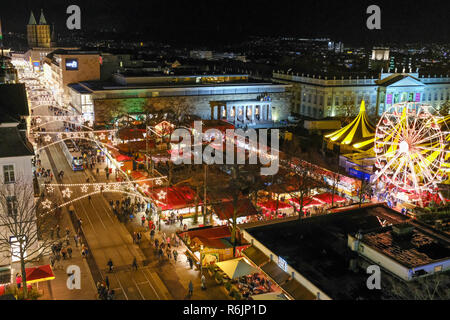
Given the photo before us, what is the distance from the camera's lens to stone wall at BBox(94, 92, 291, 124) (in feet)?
210

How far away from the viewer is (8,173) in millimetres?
23859

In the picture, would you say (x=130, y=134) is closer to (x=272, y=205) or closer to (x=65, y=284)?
(x=272, y=205)

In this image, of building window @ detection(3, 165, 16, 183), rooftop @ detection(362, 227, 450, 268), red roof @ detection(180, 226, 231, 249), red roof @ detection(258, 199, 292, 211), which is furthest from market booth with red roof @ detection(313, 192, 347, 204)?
building window @ detection(3, 165, 16, 183)

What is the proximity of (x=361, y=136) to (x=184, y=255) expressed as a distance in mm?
27401

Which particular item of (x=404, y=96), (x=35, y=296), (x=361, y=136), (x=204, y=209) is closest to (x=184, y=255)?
(x=204, y=209)

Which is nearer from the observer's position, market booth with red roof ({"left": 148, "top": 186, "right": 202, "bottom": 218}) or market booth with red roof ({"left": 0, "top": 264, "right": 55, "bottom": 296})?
market booth with red roof ({"left": 0, "top": 264, "right": 55, "bottom": 296})

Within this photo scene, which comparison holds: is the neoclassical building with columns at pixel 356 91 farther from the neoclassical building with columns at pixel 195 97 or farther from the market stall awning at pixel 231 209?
the market stall awning at pixel 231 209

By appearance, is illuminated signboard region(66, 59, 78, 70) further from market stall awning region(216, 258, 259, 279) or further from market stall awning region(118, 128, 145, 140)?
market stall awning region(216, 258, 259, 279)

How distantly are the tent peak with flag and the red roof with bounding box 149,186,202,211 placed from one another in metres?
20.8

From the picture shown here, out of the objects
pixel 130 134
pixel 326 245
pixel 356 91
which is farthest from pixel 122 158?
pixel 356 91

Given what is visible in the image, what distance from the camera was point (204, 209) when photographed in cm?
3153

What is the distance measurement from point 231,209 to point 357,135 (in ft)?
74.7

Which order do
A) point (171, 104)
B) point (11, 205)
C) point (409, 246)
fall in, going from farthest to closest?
1. point (171, 104)
2. point (11, 205)
3. point (409, 246)

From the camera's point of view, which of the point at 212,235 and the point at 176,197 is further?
the point at 176,197
